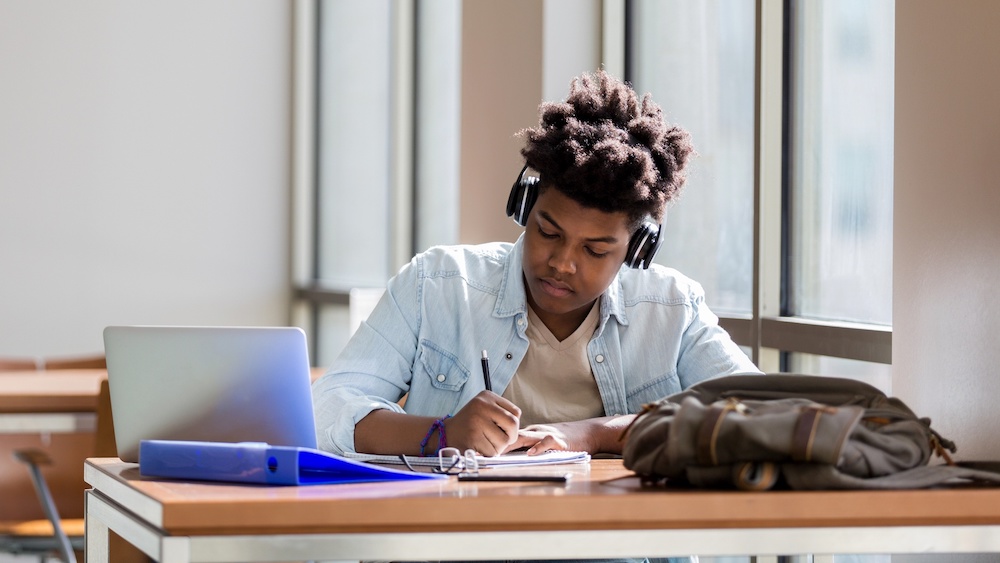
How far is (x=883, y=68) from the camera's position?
93.3 inches

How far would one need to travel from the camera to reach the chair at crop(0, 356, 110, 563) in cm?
264

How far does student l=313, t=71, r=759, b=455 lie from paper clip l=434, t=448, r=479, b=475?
318 millimetres

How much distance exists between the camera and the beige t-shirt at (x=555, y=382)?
1.96 m

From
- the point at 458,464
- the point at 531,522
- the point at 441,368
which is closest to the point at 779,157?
the point at 441,368

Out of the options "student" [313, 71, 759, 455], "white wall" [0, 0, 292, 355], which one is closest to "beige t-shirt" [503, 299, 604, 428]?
"student" [313, 71, 759, 455]

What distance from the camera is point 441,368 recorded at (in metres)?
1.96

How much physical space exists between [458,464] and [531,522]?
1.05ft

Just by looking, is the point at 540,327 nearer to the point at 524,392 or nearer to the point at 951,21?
the point at 524,392

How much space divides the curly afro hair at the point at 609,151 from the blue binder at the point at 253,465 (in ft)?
2.10

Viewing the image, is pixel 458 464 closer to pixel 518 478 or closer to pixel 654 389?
pixel 518 478

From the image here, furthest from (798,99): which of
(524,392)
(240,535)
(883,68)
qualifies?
(240,535)

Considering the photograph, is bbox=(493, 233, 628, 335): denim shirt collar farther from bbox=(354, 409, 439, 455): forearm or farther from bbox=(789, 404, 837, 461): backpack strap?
bbox=(789, 404, 837, 461): backpack strap

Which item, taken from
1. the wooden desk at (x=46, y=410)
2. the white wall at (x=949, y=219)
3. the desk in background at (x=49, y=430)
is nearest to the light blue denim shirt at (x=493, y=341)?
the white wall at (x=949, y=219)

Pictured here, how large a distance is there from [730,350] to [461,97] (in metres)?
1.89
